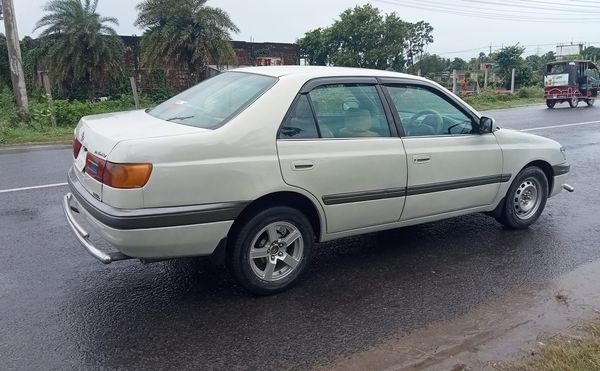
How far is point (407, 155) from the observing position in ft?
14.5

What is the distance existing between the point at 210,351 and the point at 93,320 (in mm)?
916

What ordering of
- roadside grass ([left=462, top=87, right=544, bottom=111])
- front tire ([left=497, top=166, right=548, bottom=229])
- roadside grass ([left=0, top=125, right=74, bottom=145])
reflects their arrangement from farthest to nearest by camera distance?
roadside grass ([left=462, top=87, right=544, bottom=111]) → roadside grass ([left=0, top=125, right=74, bottom=145]) → front tire ([left=497, top=166, right=548, bottom=229])

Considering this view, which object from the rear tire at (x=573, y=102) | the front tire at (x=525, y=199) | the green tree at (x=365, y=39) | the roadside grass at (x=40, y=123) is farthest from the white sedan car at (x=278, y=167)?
the green tree at (x=365, y=39)

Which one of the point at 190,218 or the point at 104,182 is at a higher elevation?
the point at 104,182

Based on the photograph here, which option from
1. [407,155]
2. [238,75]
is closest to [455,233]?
[407,155]

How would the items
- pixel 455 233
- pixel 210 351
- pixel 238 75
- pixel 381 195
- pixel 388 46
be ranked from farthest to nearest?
pixel 388 46
pixel 455 233
pixel 238 75
pixel 381 195
pixel 210 351

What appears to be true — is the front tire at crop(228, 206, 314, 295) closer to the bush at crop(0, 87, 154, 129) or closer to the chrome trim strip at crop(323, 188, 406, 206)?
the chrome trim strip at crop(323, 188, 406, 206)

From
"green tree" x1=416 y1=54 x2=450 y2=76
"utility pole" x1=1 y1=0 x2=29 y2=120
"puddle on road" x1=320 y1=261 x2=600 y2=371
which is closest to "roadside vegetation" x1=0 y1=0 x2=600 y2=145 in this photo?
"utility pole" x1=1 y1=0 x2=29 y2=120

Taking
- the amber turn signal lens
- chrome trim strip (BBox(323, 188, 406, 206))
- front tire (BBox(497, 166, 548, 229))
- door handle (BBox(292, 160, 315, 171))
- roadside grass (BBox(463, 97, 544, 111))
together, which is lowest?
roadside grass (BBox(463, 97, 544, 111))

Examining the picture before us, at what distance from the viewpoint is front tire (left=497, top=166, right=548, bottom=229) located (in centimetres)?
535

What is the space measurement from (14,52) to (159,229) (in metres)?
14.7

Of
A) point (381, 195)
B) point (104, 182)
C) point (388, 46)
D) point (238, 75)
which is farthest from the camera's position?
point (388, 46)

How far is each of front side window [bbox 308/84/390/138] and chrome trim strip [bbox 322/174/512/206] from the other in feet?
1.51

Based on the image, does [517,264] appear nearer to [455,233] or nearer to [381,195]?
[455,233]
